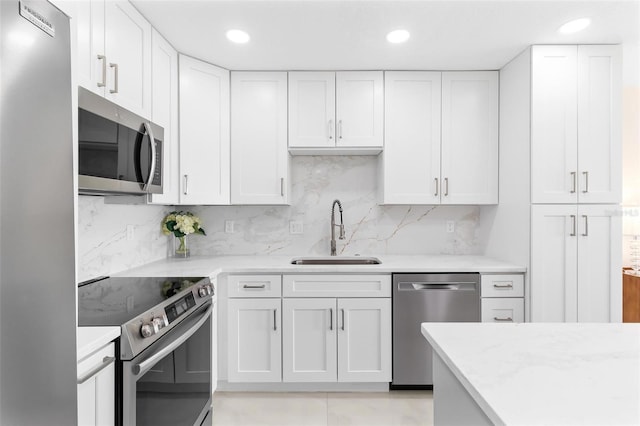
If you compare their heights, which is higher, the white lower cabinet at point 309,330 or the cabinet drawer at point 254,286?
the cabinet drawer at point 254,286

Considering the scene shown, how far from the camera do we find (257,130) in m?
2.88

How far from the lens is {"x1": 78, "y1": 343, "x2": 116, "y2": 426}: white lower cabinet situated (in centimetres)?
106

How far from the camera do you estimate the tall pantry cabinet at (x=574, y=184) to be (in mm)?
2443

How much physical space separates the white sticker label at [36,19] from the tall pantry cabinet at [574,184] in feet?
8.53

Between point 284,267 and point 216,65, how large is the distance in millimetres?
1600

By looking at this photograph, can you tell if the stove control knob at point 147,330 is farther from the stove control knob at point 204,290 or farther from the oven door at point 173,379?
the stove control knob at point 204,290

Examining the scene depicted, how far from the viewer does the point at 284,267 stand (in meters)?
2.58

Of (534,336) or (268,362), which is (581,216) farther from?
(268,362)

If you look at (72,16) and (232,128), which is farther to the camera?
(232,128)

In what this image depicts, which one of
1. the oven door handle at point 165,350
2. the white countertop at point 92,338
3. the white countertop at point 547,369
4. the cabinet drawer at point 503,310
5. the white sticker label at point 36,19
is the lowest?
the cabinet drawer at point 503,310

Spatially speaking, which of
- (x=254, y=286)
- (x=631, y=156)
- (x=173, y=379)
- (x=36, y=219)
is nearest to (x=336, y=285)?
(x=254, y=286)

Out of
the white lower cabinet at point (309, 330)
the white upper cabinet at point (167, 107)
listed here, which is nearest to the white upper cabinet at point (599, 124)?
the white lower cabinet at point (309, 330)

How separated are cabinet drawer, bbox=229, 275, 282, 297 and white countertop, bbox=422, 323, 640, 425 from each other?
1.53 meters

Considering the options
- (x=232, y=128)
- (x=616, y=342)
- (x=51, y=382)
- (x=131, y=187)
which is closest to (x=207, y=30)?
(x=232, y=128)
